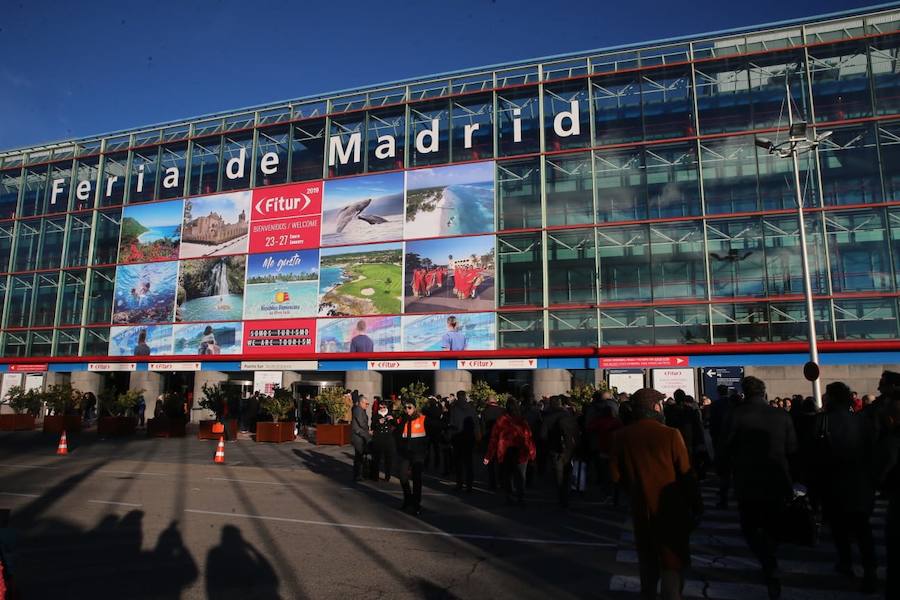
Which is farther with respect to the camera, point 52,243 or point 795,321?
point 52,243

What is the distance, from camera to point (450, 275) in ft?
110

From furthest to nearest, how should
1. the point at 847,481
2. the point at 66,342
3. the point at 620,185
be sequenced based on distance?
the point at 66,342 → the point at 620,185 → the point at 847,481

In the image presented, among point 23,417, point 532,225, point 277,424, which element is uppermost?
point 532,225

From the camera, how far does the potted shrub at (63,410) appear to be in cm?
2672

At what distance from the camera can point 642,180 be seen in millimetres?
32469

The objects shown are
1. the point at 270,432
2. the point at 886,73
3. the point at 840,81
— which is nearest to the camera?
the point at 270,432

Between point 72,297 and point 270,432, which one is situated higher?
point 72,297

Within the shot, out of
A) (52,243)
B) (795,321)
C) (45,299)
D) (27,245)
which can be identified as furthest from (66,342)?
(795,321)

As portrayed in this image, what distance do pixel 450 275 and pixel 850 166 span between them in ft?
65.9

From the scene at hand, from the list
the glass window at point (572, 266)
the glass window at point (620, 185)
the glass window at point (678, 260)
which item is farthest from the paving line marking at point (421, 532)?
the glass window at point (620, 185)

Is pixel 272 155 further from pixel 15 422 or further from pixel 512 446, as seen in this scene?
pixel 512 446

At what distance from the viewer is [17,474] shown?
14.4m

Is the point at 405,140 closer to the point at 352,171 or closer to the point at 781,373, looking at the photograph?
the point at 352,171

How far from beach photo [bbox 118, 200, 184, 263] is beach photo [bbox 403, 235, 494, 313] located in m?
16.5
